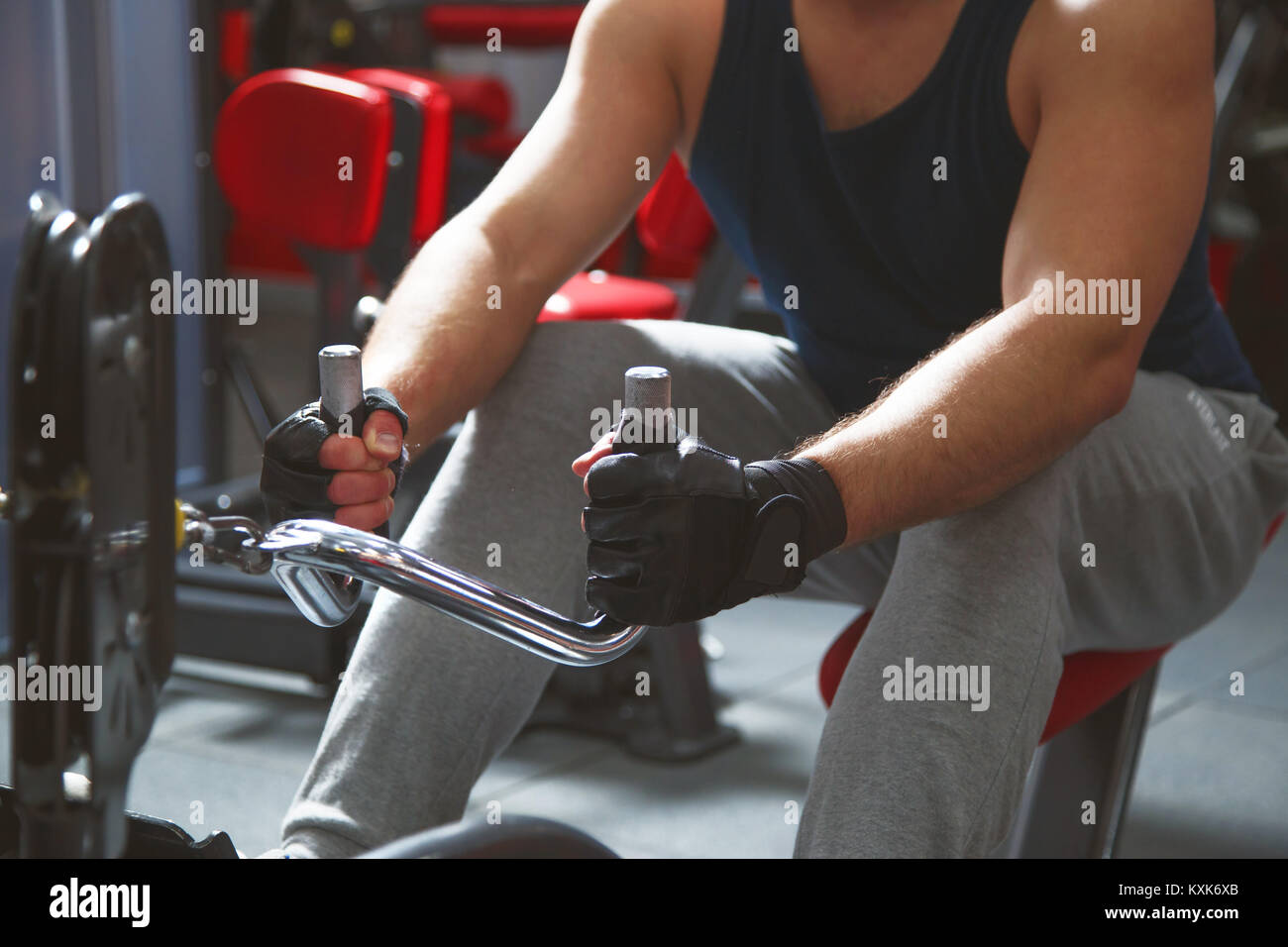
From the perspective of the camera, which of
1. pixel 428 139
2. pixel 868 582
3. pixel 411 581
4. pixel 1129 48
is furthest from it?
pixel 428 139

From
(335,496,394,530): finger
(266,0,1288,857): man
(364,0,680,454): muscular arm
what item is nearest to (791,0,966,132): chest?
(266,0,1288,857): man

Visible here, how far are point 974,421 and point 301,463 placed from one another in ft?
1.23

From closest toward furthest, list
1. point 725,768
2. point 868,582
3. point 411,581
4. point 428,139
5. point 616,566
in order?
point 411,581
point 616,566
point 868,582
point 725,768
point 428,139

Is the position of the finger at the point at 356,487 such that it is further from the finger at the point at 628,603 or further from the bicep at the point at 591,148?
the bicep at the point at 591,148

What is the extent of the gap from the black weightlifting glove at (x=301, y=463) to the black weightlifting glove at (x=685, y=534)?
17 cm

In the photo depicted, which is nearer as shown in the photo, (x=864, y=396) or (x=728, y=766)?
(x=864, y=396)

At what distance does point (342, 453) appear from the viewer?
2.54 feet

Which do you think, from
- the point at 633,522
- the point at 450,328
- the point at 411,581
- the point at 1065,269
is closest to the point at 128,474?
the point at 411,581

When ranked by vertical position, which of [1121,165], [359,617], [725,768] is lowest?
[725,768]

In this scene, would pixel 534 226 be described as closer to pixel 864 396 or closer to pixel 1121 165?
pixel 864 396

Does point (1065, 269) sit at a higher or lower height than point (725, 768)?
higher

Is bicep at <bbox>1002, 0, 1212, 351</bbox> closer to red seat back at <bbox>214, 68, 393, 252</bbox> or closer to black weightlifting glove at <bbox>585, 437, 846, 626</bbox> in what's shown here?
black weightlifting glove at <bbox>585, 437, 846, 626</bbox>

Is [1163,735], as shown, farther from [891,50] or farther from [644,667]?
[891,50]
